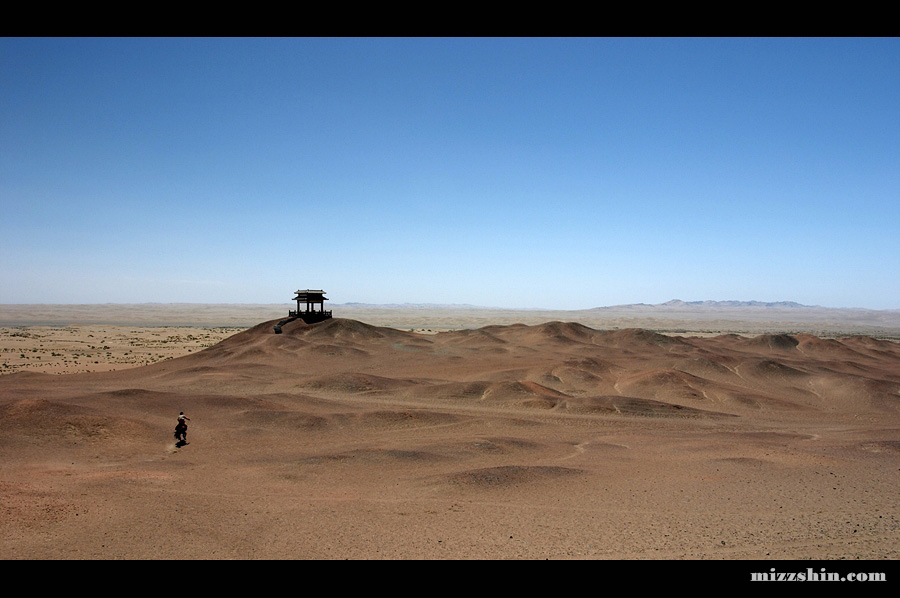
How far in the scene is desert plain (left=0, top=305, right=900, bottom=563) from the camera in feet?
37.1

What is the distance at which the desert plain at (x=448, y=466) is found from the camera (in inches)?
445

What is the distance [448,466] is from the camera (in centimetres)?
1822
